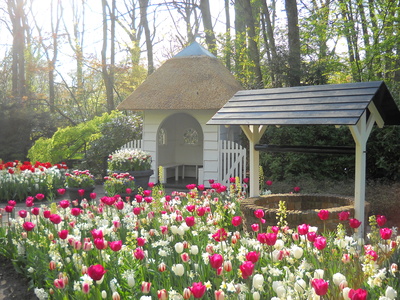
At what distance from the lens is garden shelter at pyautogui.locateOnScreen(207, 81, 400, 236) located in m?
5.04

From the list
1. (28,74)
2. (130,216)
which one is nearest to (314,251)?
(130,216)

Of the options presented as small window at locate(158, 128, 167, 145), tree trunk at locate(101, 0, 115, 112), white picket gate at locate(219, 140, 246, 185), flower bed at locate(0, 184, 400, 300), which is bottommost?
flower bed at locate(0, 184, 400, 300)

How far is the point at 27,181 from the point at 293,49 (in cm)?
778

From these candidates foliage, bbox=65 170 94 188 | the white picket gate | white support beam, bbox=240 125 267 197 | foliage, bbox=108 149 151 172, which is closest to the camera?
white support beam, bbox=240 125 267 197

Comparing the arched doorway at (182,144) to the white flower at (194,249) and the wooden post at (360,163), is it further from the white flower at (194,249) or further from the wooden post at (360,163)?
the white flower at (194,249)

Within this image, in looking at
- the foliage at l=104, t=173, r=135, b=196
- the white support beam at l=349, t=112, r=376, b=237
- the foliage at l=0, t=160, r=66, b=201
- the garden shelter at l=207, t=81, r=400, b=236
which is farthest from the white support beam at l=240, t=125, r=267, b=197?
the foliage at l=0, t=160, r=66, b=201

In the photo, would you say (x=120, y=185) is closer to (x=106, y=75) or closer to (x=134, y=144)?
(x=134, y=144)

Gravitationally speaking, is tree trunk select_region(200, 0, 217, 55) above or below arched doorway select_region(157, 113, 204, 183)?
above

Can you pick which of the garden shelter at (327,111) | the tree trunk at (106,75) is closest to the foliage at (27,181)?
the garden shelter at (327,111)

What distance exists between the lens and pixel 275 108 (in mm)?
5867

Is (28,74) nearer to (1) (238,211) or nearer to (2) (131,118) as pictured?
(2) (131,118)

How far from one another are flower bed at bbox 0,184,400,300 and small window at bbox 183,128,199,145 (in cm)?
921

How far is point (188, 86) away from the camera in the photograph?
1233cm

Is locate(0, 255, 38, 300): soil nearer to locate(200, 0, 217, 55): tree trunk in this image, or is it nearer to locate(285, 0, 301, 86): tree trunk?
locate(285, 0, 301, 86): tree trunk
